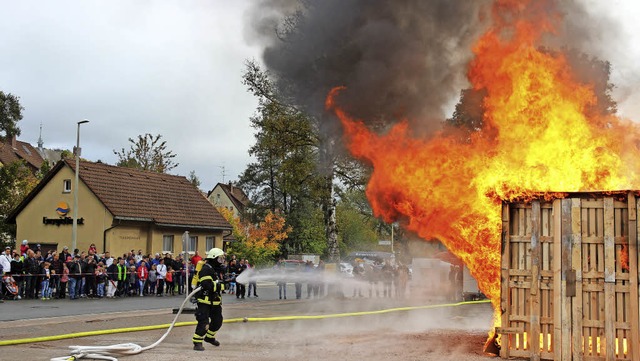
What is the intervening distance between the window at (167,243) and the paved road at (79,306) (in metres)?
10.4

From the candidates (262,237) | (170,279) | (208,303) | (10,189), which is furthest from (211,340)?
(262,237)

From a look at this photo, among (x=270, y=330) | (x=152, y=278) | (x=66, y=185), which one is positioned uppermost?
(x=66, y=185)

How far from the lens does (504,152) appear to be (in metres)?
12.0

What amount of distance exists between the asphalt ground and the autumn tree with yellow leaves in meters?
22.9

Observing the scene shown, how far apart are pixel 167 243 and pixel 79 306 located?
15.0m

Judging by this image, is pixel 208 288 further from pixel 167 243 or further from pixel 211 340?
pixel 167 243

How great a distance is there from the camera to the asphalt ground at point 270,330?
1076 cm

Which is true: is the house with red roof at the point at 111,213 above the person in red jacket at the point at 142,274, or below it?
above

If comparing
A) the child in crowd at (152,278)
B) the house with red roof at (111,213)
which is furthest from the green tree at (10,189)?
the child in crowd at (152,278)

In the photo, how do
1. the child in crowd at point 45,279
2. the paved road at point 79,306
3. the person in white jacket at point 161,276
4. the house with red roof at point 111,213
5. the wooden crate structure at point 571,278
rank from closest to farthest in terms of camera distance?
the wooden crate structure at point 571,278, the paved road at point 79,306, the child in crowd at point 45,279, the person in white jacket at point 161,276, the house with red roof at point 111,213

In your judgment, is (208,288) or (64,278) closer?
(208,288)

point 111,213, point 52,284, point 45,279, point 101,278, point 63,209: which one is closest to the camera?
point 45,279

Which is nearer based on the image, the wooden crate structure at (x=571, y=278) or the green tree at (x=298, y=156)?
the wooden crate structure at (x=571, y=278)

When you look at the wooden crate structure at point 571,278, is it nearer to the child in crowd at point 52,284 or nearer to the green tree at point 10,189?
the child in crowd at point 52,284
